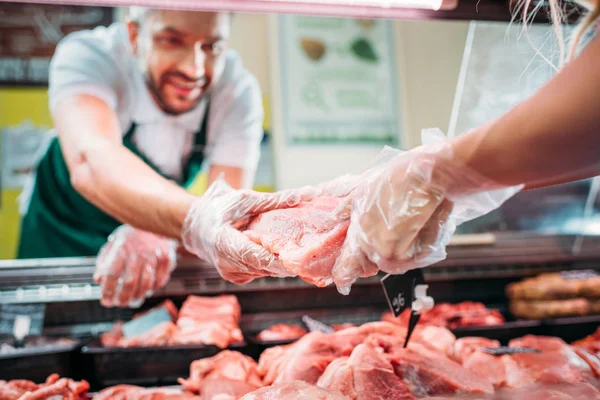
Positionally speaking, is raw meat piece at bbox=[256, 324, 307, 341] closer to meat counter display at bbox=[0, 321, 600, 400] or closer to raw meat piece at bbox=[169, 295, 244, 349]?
raw meat piece at bbox=[169, 295, 244, 349]

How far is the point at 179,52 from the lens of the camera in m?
3.18

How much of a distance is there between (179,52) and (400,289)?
2129 mm

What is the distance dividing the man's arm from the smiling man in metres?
0.01

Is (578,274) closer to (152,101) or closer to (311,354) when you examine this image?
(311,354)

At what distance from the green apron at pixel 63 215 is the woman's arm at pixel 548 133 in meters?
2.78

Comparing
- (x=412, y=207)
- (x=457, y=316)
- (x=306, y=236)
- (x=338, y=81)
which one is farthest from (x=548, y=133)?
(x=338, y=81)

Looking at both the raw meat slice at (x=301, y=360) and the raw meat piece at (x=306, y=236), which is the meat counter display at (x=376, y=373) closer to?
the raw meat slice at (x=301, y=360)

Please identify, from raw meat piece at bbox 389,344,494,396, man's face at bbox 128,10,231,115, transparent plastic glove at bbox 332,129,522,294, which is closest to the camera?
transparent plastic glove at bbox 332,129,522,294

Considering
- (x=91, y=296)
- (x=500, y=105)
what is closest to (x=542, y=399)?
(x=500, y=105)

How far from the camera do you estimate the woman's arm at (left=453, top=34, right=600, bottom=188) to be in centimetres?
96

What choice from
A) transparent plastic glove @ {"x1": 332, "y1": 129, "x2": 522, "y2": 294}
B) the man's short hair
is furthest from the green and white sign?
transparent plastic glove @ {"x1": 332, "y1": 129, "x2": 522, "y2": 294}

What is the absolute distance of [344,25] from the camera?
4051mm

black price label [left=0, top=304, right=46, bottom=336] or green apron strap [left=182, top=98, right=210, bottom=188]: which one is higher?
green apron strap [left=182, top=98, right=210, bottom=188]

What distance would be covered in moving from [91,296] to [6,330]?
18.4 inches
